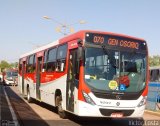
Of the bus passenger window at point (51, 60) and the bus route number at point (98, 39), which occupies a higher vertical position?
the bus route number at point (98, 39)

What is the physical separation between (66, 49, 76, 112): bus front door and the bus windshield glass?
0.99m

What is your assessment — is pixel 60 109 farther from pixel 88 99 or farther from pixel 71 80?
pixel 88 99

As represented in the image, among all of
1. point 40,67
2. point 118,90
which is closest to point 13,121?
point 118,90

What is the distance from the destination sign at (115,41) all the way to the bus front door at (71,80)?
3.61ft

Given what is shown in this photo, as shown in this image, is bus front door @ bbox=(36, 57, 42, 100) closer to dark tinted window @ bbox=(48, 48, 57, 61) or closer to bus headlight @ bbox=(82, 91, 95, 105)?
dark tinted window @ bbox=(48, 48, 57, 61)

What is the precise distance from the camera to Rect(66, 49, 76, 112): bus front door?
1303 cm

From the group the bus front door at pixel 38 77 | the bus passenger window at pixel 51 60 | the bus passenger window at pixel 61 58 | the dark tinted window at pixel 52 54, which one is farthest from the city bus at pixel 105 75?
the bus front door at pixel 38 77

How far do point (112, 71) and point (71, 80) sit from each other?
171cm

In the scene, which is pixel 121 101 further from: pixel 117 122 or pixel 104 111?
pixel 117 122

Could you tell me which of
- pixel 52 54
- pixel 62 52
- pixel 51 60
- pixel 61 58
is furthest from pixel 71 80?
pixel 52 54

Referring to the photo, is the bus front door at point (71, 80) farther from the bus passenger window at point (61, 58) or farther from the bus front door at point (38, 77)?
the bus front door at point (38, 77)

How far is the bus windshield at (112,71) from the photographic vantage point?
12125 mm

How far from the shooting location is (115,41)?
41.8 feet

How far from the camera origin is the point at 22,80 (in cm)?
2511
